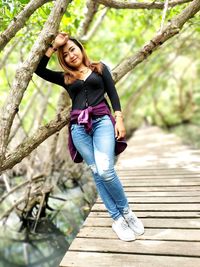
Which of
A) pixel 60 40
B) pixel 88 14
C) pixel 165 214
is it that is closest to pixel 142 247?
pixel 165 214

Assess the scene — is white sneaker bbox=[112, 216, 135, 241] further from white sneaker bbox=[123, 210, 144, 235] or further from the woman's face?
the woman's face

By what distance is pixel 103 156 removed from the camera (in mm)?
2562

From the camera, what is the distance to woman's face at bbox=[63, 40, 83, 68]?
8.71ft

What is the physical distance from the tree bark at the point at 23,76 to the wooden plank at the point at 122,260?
3.14ft

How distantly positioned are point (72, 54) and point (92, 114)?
1.70 feet

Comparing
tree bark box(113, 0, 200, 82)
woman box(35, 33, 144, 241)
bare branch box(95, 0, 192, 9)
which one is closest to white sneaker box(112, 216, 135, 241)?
woman box(35, 33, 144, 241)

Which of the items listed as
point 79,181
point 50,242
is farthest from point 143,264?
point 79,181

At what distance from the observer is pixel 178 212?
10.6ft

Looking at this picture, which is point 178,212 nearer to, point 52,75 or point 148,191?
point 148,191

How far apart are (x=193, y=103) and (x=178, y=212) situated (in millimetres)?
18559

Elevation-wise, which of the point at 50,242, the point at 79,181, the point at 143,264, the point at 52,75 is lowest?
the point at 79,181

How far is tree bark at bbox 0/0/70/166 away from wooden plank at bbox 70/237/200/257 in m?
1.02

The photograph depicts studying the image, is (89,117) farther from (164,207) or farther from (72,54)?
(164,207)

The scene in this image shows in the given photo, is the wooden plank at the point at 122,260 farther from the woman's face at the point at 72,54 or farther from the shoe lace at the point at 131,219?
the woman's face at the point at 72,54
